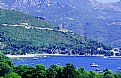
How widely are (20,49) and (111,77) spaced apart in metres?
111

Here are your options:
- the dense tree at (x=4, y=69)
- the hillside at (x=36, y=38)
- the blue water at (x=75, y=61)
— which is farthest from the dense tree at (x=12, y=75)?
the hillside at (x=36, y=38)

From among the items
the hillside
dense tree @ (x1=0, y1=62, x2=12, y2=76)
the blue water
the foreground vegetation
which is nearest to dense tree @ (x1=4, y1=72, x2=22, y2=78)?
the foreground vegetation

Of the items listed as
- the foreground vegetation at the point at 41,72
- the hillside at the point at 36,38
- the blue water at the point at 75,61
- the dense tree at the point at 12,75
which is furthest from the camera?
the hillside at the point at 36,38

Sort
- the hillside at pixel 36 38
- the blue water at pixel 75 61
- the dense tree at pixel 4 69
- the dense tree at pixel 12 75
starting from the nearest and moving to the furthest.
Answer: the dense tree at pixel 12 75 < the dense tree at pixel 4 69 < the blue water at pixel 75 61 < the hillside at pixel 36 38

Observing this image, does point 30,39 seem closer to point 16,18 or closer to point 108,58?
point 16,18

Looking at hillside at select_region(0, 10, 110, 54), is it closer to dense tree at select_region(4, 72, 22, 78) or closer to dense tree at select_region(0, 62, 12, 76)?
dense tree at select_region(0, 62, 12, 76)

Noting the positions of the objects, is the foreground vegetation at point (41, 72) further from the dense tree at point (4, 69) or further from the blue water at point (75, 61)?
the blue water at point (75, 61)

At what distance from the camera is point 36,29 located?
180375 mm

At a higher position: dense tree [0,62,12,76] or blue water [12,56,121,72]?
dense tree [0,62,12,76]

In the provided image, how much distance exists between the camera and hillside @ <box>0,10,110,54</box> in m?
162

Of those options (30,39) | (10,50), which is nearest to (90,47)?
(30,39)

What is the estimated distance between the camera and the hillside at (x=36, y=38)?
533ft

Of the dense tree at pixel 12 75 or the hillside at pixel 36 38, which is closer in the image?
the dense tree at pixel 12 75

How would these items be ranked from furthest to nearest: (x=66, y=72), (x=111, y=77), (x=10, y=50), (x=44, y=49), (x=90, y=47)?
(x=90, y=47)
(x=44, y=49)
(x=10, y=50)
(x=111, y=77)
(x=66, y=72)
